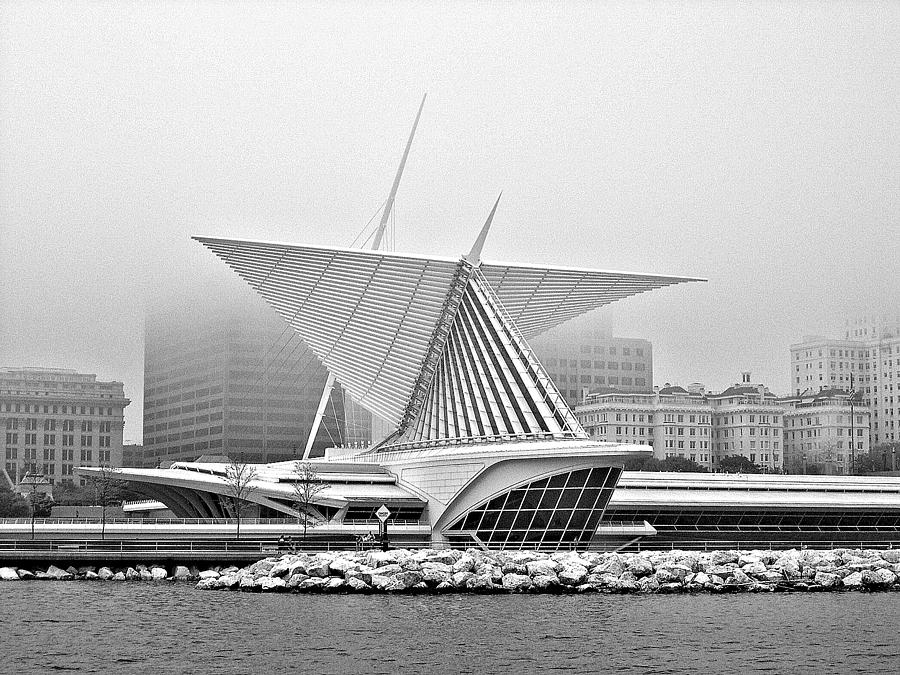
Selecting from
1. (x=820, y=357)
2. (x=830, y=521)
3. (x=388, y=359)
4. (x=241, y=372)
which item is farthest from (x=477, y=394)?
(x=820, y=357)

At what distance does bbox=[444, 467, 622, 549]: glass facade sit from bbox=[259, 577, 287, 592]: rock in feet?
61.0

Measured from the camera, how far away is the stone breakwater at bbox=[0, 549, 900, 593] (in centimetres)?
4731

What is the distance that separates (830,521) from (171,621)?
48.6 meters

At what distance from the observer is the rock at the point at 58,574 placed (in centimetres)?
4984

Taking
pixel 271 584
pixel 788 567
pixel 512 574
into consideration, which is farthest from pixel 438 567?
pixel 788 567

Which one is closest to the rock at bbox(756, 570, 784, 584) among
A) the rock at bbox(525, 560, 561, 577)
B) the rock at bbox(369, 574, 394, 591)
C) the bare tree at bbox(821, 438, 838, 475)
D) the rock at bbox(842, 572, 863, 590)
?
the rock at bbox(842, 572, 863, 590)

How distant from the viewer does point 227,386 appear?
13012 centimetres

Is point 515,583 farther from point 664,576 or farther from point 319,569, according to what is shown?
point 319,569

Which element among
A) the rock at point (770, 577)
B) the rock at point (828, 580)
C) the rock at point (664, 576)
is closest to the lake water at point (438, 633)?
the rock at point (664, 576)

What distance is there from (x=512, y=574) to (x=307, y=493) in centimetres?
1945

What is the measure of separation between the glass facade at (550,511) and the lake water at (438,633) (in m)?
17.0

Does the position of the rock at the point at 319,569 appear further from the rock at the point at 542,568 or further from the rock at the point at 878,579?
the rock at the point at 878,579

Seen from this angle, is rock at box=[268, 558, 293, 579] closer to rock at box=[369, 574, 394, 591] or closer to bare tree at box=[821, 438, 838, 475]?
rock at box=[369, 574, 394, 591]

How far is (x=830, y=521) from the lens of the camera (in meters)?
75.9
